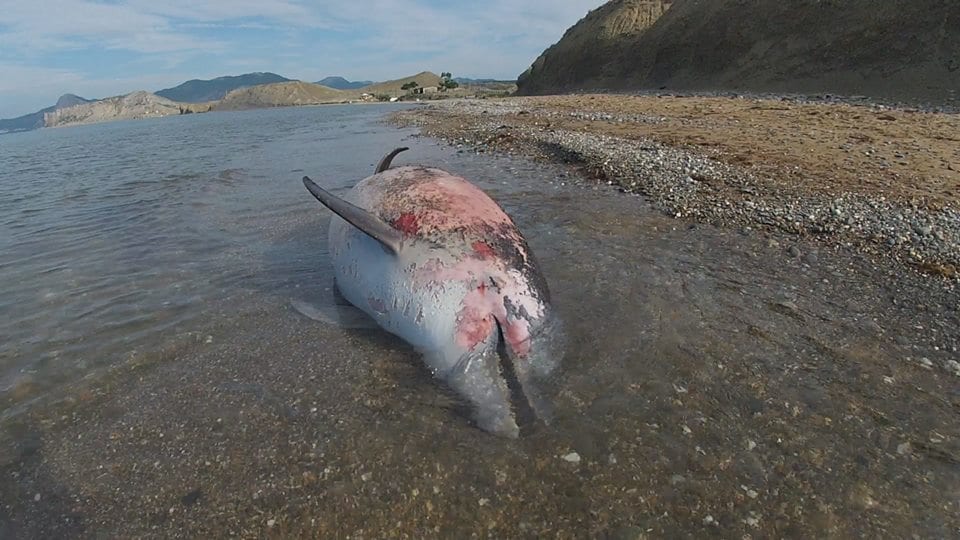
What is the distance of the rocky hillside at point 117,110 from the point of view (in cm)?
13875

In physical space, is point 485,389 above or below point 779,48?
below

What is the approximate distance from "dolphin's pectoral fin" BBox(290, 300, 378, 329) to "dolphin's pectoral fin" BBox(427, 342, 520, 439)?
1.40m

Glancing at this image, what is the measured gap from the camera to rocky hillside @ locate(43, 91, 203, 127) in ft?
455

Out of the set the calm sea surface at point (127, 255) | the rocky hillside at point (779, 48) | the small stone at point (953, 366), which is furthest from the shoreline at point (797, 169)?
the rocky hillside at point (779, 48)

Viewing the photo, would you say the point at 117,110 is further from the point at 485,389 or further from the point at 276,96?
the point at 485,389

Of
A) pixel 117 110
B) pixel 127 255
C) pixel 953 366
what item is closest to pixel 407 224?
pixel 953 366

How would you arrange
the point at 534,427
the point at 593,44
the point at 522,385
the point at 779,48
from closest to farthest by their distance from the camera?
1. the point at 534,427
2. the point at 522,385
3. the point at 779,48
4. the point at 593,44

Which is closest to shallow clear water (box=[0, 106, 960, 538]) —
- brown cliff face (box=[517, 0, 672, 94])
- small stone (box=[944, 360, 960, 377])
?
small stone (box=[944, 360, 960, 377])

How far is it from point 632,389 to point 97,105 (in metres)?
201

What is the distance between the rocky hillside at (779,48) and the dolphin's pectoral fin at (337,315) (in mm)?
22275

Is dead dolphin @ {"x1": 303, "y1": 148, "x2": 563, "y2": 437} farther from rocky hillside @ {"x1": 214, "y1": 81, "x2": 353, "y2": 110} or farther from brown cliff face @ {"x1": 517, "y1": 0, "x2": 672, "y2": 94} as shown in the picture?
rocky hillside @ {"x1": 214, "y1": 81, "x2": 353, "y2": 110}

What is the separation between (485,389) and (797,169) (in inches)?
331

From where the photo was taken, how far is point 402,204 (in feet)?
16.9

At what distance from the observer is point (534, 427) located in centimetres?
Result: 372
